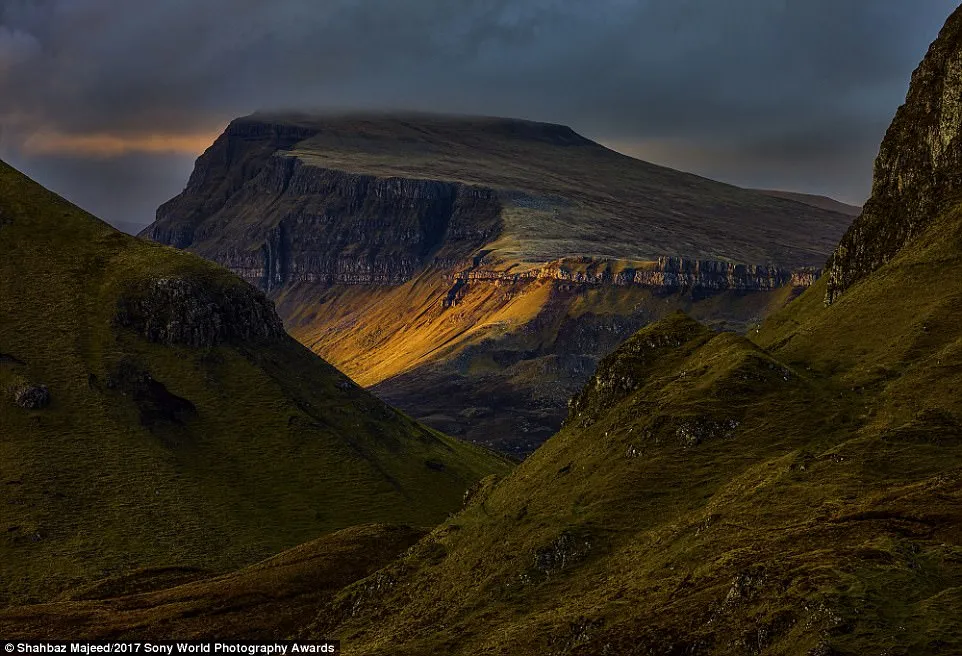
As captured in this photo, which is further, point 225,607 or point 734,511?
point 225,607

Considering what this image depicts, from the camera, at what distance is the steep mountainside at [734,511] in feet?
309

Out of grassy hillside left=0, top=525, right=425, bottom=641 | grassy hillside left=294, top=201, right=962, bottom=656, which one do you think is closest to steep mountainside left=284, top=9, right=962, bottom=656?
grassy hillside left=294, top=201, right=962, bottom=656

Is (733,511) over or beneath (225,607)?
over

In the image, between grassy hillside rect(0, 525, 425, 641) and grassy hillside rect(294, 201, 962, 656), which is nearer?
grassy hillside rect(294, 201, 962, 656)

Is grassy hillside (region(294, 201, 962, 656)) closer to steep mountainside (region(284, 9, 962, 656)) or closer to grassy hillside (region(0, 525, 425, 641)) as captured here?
steep mountainside (region(284, 9, 962, 656))

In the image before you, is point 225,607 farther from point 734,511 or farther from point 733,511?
point 734,511

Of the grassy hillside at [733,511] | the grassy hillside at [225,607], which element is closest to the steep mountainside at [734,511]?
the grassy hillside at [733,511]

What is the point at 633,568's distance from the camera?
408ft

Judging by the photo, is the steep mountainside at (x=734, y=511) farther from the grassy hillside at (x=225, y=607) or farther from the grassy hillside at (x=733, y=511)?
the grassy hillside at (x=225, y=607)

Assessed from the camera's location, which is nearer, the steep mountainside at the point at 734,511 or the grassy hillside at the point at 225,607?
the steep mountainside at the point at 734,511

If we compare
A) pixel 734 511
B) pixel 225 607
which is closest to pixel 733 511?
pixel 734 511

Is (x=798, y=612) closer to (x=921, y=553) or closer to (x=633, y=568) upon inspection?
(x=921, y=553)

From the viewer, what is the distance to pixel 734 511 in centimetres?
12512

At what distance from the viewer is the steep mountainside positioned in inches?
3708
